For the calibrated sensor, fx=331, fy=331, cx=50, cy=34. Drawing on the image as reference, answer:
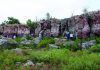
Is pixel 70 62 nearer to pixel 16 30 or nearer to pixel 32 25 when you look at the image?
pixel 16 30

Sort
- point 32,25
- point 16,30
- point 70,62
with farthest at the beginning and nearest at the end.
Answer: point 32,25, point 16,30, point 70,62

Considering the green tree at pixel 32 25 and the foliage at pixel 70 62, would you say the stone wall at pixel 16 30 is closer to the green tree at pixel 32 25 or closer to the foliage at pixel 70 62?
the green tree at pixel 32 25

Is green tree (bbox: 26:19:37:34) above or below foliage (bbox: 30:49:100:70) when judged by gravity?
above

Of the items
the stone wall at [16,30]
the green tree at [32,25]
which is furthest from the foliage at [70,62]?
the stone wall at [16,30]

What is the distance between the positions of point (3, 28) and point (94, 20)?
24284 mm

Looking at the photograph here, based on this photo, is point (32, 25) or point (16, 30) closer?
point (16, 30)

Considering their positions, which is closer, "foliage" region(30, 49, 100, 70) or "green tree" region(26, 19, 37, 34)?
"foliage" region(30, 49, 100, 70)

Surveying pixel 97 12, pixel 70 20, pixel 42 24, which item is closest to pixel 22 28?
pixel 42 24

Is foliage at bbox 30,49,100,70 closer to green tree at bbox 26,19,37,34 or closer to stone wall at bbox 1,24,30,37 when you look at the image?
green tree at bbox 26,19,37,34

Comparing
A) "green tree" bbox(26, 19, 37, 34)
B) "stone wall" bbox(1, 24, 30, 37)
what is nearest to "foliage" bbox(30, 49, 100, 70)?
"green tree" bbox(26, 19, 37, 34)

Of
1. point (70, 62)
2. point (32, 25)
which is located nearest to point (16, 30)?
point (32, 25)

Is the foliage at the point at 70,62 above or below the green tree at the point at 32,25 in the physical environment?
below

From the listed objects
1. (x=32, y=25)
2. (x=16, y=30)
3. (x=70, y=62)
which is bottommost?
(x=70, y=62)

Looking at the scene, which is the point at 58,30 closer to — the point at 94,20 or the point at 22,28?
the point at 94,20
